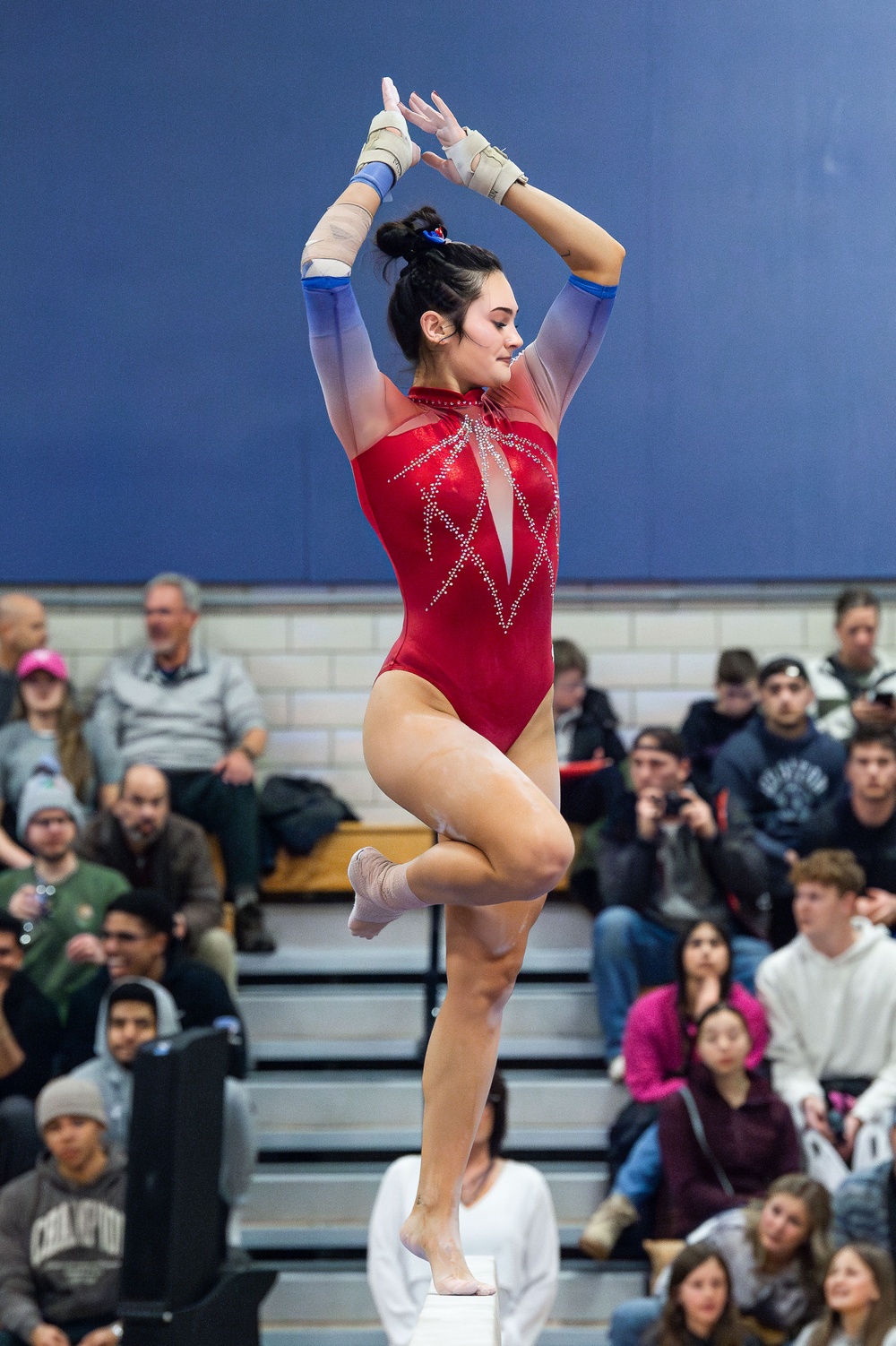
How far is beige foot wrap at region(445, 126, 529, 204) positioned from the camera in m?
3.13

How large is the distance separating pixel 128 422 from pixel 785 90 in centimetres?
315

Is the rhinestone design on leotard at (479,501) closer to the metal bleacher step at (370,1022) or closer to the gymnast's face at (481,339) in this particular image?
the gymnast's face at (481,339)

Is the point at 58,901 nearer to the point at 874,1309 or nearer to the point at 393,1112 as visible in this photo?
the point at 393,1112

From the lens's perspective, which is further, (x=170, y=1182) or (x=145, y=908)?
(x=145, y=908)

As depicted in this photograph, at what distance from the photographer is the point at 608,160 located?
751 cm

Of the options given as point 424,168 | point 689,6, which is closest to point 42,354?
point 424,168

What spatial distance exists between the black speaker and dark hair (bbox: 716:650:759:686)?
287cm

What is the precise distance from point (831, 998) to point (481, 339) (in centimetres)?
319

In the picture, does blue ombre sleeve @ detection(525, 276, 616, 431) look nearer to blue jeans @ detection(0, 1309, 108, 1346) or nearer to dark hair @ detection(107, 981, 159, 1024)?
dark hair @ detection(107, 981, 159, 1024)

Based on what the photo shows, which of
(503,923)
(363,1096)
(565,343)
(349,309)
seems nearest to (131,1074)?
(363,1096)

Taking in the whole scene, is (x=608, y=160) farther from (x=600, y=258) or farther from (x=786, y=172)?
(x=600, y=258)

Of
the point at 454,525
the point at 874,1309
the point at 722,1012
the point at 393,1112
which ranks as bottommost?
the point at 874,1309

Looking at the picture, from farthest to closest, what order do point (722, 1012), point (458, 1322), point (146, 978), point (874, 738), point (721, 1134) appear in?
point (874, 738)
point (146, 978)
point (722, 1012)
point (721, 1134)
point (458, 1322)

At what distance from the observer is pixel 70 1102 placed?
5.14 m
